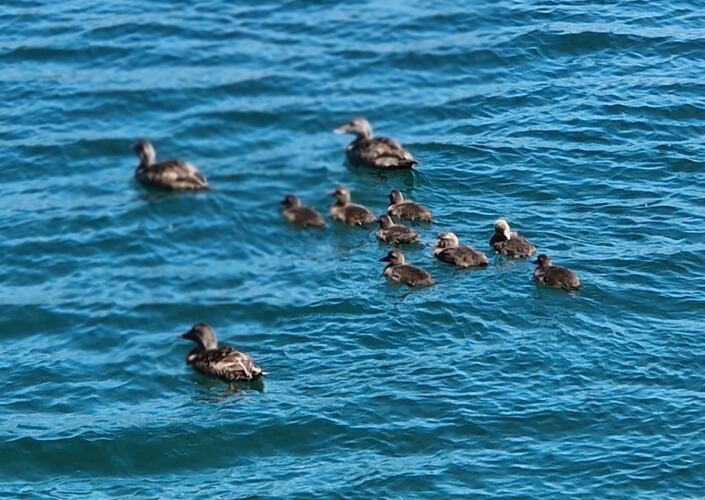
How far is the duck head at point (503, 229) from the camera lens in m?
25.0

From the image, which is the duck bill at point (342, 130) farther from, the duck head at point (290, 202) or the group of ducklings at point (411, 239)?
the duck head at point (290, 202)

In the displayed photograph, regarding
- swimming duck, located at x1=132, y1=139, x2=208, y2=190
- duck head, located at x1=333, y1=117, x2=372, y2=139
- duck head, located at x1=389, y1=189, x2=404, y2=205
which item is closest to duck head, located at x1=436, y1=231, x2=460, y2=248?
duck head, located at x1=389, y1=189, x2=404, y2=205

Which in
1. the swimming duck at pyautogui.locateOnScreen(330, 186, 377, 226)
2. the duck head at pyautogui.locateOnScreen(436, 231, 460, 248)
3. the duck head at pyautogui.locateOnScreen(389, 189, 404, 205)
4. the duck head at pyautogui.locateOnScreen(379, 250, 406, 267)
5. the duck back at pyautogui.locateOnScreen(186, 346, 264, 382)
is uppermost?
the duck head at pyautogui.locateOnScreen(389, 189, 404, 205)

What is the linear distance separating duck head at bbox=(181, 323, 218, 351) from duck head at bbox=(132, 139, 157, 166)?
570 cm

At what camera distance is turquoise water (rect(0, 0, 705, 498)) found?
20781mm

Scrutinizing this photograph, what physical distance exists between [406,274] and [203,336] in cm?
316

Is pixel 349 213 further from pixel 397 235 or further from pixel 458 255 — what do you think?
pixel 458 255

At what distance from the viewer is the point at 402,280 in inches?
955

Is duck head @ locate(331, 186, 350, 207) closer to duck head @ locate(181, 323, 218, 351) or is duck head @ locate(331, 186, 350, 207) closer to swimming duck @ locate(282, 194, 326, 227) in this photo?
swimming duck @ locate(282, 194, 326, 227)

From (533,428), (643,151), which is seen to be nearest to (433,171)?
(643,151)

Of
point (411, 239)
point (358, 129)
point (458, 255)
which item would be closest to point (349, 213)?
point (411, 239)

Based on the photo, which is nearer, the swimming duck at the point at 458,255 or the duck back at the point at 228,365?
the duck back at the point at 228,365

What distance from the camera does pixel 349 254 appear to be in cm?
2584

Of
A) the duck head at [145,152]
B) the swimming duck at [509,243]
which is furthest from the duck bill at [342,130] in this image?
the swimming duck at [509,243]
